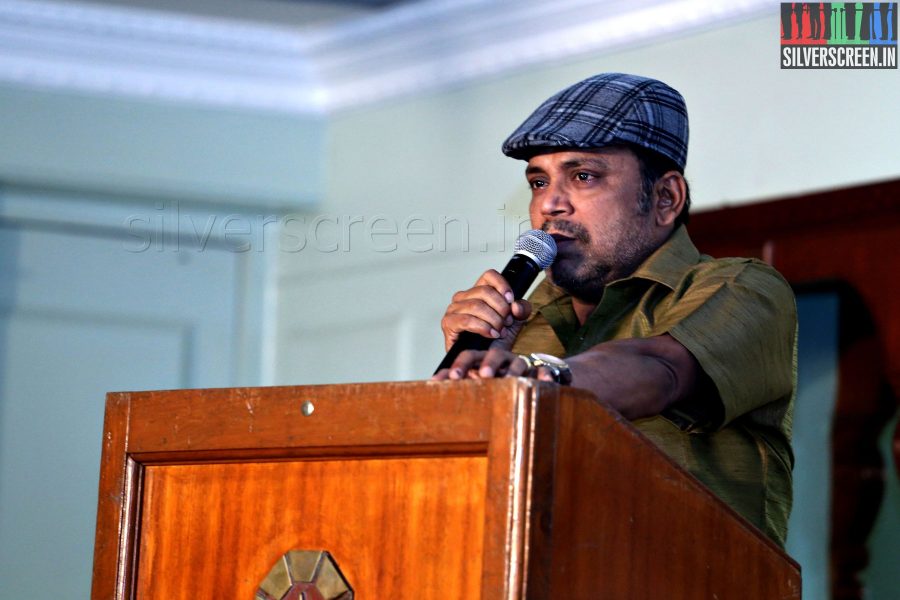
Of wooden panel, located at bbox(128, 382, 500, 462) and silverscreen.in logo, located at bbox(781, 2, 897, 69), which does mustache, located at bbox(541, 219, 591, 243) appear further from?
silverscreen.in logo, located at bbox(781, 2, 897, 69)

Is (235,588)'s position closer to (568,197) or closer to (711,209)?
(568,197)

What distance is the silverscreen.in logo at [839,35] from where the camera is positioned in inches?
116

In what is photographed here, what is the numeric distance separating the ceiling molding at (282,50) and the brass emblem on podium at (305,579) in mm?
2393

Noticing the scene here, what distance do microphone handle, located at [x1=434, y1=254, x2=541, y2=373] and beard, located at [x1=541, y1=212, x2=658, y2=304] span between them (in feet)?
0.73

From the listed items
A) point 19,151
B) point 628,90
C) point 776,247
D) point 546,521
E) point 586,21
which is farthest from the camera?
point 19,151

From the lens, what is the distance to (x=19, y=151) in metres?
3.87

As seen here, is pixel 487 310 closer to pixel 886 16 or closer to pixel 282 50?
pixel 886 16

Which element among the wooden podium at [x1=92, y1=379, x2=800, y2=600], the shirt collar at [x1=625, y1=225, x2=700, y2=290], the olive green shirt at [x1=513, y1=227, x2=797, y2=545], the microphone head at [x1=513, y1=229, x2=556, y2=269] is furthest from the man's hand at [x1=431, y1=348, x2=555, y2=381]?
the shirt collar at [x1=625, y1=225, x2=700, y2=290]

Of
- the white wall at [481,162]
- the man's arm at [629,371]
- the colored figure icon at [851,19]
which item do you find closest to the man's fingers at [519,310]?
the man's arm at [629,371]

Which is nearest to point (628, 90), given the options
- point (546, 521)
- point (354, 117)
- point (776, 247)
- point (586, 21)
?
point (546, 521)

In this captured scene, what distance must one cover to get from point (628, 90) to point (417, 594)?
2.98ft

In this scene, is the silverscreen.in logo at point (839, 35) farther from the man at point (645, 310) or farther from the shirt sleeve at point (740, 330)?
the shirt sleeve at point (740, 330)

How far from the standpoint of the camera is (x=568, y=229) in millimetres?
1983

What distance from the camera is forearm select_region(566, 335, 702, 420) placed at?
4.91 ft
